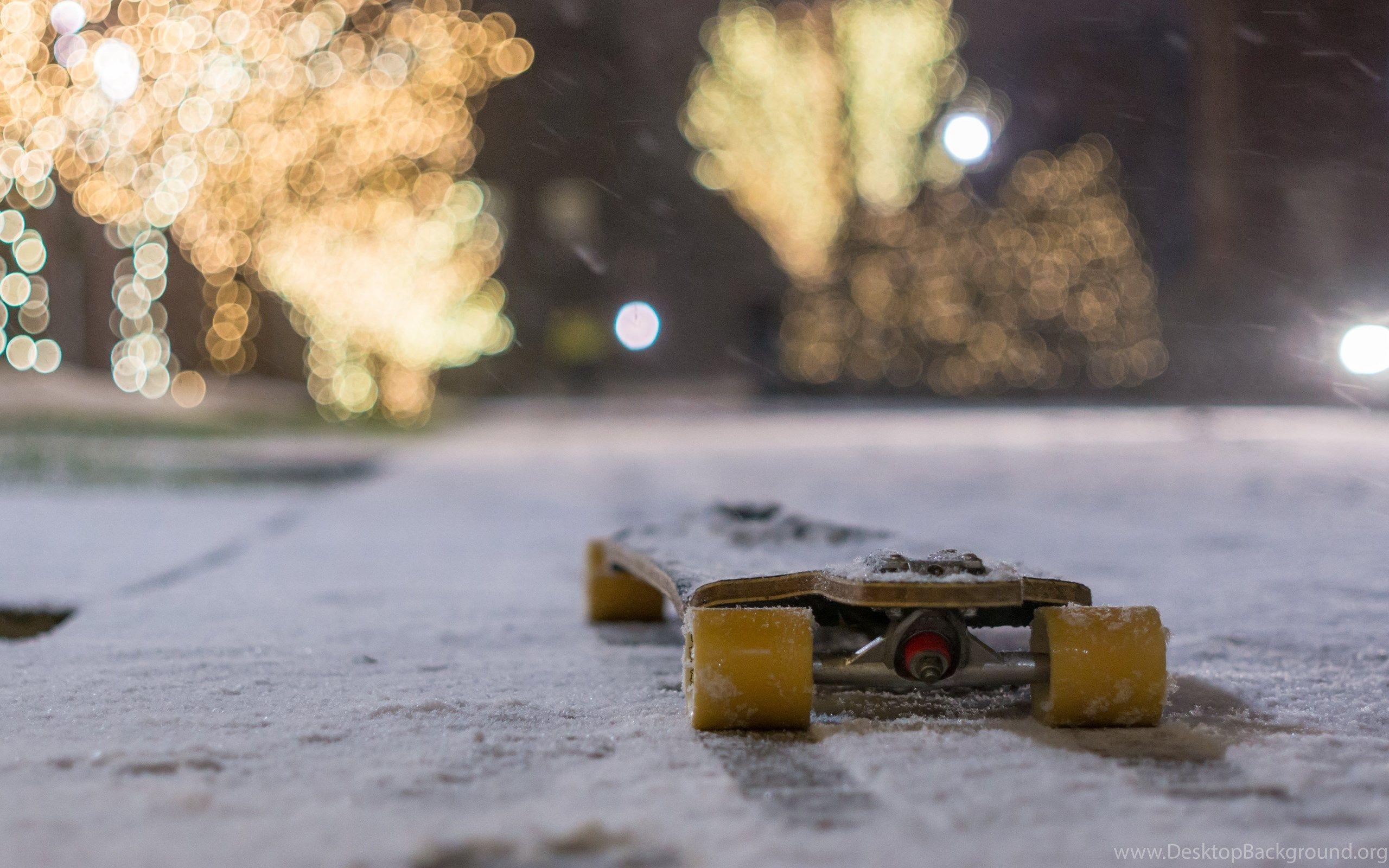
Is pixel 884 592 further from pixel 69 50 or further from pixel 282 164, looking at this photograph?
pixel 282 164

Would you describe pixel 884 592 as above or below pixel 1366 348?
below

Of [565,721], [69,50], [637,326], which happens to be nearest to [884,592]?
[565,721]

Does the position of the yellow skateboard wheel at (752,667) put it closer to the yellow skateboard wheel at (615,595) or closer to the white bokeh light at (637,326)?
the yellow skateboard wheel at (615,595)

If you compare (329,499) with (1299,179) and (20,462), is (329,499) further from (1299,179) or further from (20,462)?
(1299,179)

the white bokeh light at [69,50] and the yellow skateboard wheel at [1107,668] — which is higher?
the white bokeh light at [69,50]

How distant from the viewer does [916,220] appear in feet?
56.6

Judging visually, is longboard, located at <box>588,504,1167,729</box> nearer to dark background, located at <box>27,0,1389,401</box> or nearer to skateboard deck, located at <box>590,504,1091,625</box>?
skateboard deck, located at <box>590,504,1091,625</box>

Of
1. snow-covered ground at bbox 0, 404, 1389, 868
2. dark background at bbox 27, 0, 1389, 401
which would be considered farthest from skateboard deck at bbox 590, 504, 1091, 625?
dark background at bbox 27, 0, 1389, 401

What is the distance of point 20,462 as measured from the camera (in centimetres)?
799

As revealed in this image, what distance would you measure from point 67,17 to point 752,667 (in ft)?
28.9

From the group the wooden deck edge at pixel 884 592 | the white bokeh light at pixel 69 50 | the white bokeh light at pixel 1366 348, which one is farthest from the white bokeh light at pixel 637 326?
the wooden deck edge at pixel 884 592

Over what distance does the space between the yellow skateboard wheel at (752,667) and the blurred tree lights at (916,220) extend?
15.9 metres

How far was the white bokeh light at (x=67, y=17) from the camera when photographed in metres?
8.27

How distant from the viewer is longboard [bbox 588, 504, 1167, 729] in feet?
6.21
